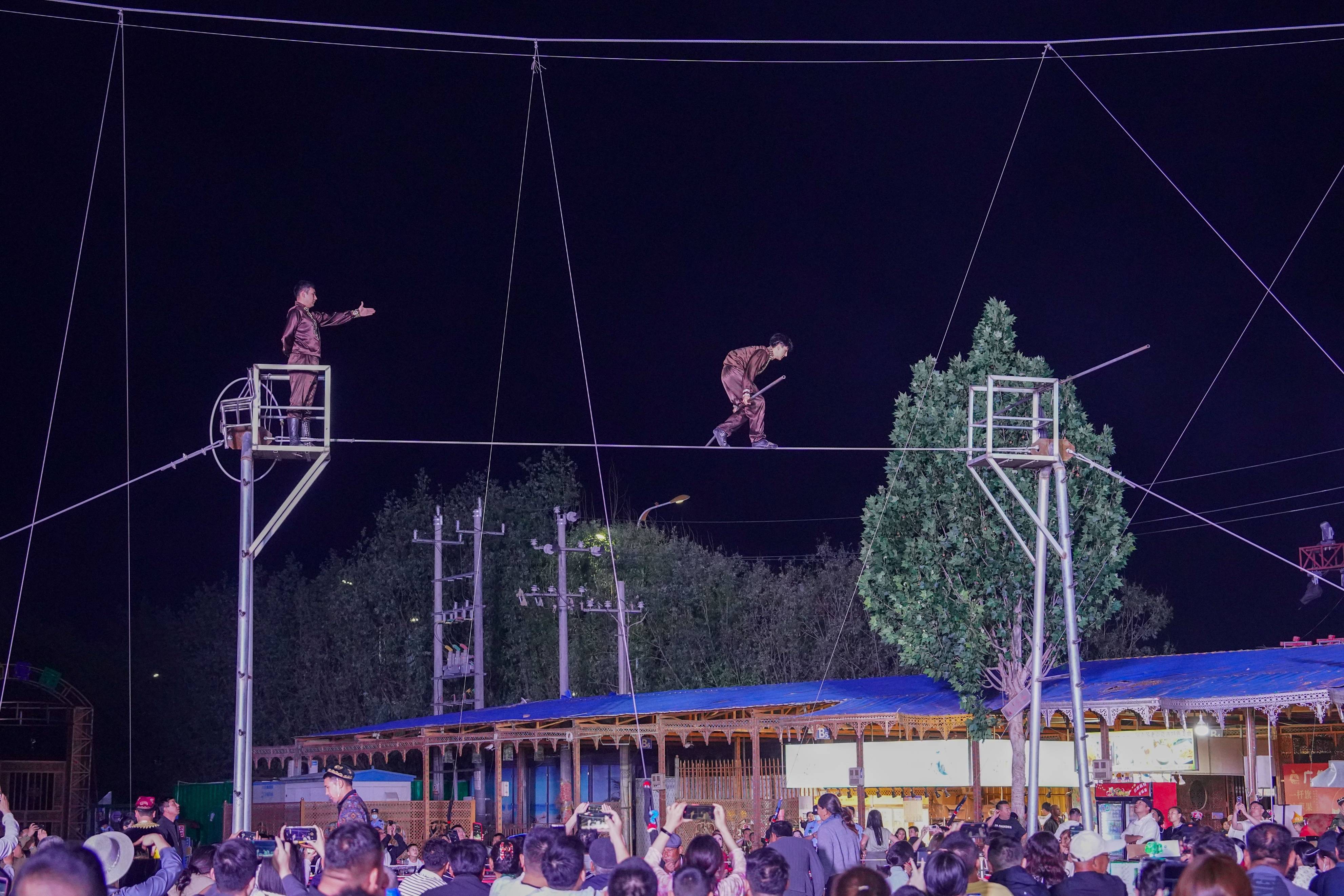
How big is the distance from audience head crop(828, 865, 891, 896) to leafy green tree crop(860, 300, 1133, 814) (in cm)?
1693

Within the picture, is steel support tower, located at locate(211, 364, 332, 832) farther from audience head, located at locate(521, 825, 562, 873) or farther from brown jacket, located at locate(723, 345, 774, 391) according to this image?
audience head, located at locate(521, 825, 562, 873)

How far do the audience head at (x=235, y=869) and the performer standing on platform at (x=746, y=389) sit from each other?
1020 cm

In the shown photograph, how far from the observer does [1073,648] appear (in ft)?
52.1

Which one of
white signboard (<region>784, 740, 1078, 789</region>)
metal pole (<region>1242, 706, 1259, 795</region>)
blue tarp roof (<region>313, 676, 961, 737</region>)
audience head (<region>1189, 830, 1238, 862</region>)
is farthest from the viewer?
blue tarp roof (<region>313, 676, 961, 737</region>)

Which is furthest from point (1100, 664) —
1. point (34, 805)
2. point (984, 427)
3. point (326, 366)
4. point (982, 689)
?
point (34, 805)

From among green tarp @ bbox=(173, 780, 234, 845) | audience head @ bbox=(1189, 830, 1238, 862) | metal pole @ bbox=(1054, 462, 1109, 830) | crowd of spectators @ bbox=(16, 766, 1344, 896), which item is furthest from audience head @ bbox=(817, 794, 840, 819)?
green tarp @ bbox=(173, 780, 234, 845)

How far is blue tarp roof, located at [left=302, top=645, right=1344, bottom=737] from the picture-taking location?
18.4 metres

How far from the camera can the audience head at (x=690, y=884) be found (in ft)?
18.6

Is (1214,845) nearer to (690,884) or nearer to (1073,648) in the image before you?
(690,884)

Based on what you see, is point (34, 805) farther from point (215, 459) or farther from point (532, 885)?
point (532, 885)

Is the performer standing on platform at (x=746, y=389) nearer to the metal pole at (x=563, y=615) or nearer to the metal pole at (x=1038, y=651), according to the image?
the metal pole at (x=1038, y=651)

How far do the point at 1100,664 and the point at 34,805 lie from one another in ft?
81.0

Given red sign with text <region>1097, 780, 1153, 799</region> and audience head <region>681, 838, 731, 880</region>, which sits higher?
audience head <region>681, 838, 731, 880</region>

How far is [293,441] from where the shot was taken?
558 inches
